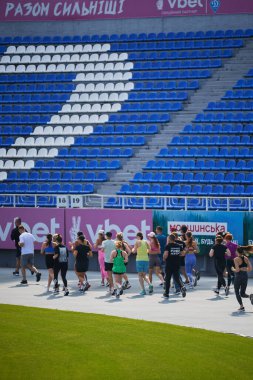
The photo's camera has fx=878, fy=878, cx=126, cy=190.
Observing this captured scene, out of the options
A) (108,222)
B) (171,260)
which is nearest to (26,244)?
(108,222)

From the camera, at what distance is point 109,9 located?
148 feet

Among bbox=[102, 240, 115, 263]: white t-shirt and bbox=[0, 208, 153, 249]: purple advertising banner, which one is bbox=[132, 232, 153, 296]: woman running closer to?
bbox=[102, 240, 115, 263]: white t-shirt

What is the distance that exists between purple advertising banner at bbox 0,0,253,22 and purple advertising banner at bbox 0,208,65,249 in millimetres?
16083

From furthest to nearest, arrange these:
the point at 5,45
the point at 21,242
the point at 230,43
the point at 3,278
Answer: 1. the point at 5,45
2. the point at 230,43
3. the point at 3,278
4. the point at 21,242

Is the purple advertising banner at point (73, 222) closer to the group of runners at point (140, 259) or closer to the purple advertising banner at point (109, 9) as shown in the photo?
the group of runners at point (140, 259)

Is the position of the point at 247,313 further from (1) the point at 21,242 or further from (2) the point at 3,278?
(2) the point at 3,278

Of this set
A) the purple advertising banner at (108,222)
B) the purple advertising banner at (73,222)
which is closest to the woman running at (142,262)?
the purple advertising banner at (108,222)

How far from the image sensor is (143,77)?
42.2 m

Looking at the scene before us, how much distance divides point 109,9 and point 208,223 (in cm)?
1939

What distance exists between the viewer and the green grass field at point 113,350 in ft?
47.1

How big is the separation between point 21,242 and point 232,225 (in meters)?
6.98

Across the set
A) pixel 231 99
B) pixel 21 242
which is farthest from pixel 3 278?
pixel 231 99

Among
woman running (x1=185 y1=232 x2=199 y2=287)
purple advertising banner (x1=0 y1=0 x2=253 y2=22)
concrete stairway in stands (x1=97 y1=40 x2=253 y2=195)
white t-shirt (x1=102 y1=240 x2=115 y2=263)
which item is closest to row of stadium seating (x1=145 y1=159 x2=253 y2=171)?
concrete stairway in stands (x1=97 y1=40 x2=253 y2=195)

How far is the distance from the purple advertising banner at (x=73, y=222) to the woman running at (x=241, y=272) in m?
9.23
